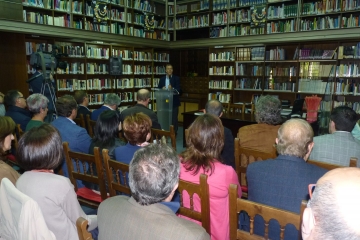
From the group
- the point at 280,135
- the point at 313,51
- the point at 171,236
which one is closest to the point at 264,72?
the point at 313,51

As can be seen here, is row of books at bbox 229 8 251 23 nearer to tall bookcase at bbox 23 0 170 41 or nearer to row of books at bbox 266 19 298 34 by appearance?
row of books at bbox 266 19 298 34

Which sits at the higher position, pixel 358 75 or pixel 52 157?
pixel 358 75

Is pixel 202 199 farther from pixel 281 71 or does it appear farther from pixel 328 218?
pixel 281 71

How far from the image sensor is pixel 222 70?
7.29 metres

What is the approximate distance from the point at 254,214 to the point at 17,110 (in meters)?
3.64

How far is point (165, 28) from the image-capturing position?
26.5 feet

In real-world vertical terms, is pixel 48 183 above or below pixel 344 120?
below

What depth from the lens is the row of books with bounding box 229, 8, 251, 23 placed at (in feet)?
21.9

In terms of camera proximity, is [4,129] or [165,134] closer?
[4,129]

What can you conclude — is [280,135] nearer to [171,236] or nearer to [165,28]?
[171,236]

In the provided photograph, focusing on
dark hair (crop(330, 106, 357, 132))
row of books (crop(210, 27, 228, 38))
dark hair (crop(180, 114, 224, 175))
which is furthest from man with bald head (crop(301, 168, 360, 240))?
row of books (crop(210, 27, 228, 38))

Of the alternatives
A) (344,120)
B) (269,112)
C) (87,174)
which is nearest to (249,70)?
(269,112)

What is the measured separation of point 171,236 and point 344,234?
501 mm

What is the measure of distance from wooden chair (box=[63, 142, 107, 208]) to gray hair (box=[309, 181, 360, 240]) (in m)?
1.47
